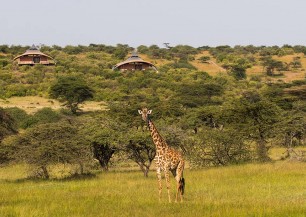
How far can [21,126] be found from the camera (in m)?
41.2

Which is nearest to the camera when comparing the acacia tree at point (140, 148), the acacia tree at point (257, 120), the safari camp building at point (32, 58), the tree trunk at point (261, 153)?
the acacia tree at point (140, 148)

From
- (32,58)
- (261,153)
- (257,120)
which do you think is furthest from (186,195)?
(32,58)

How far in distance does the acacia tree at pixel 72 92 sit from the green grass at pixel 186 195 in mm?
34596

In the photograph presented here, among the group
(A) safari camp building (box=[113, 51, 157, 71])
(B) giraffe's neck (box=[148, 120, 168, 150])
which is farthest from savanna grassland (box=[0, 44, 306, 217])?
(A) safari camp building (box=[113, 51, 157, 71])

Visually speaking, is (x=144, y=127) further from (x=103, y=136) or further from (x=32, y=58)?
(x=32, y=58)

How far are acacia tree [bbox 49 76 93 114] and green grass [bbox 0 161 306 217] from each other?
114 feet

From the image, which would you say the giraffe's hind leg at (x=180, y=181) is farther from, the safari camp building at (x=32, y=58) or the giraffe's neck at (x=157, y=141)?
the safari camp building at (x=32, y=58)

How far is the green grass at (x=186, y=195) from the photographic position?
1099cm

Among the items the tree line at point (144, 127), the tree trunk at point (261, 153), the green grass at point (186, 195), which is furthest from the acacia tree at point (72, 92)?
the green grass at point (186, 195)

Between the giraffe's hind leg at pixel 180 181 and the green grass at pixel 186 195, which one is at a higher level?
the giraffe's hind leg at pixel 180 181

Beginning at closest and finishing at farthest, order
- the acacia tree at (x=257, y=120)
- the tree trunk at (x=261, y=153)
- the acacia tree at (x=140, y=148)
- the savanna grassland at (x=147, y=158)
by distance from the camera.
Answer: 1. the savanna grassland at (x=147, y=158)
2. the acacia tree at (x=140, y=148)
3. the tree trunk at (x=261, y=153)
4. the acacia tree at (x=257, y=120)

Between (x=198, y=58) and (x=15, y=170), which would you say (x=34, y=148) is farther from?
(x=198, y=58)

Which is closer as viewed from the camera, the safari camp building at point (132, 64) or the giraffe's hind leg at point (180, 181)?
the giraffe's hind leg at point (180, 181)

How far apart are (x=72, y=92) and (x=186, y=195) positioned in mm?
41630
